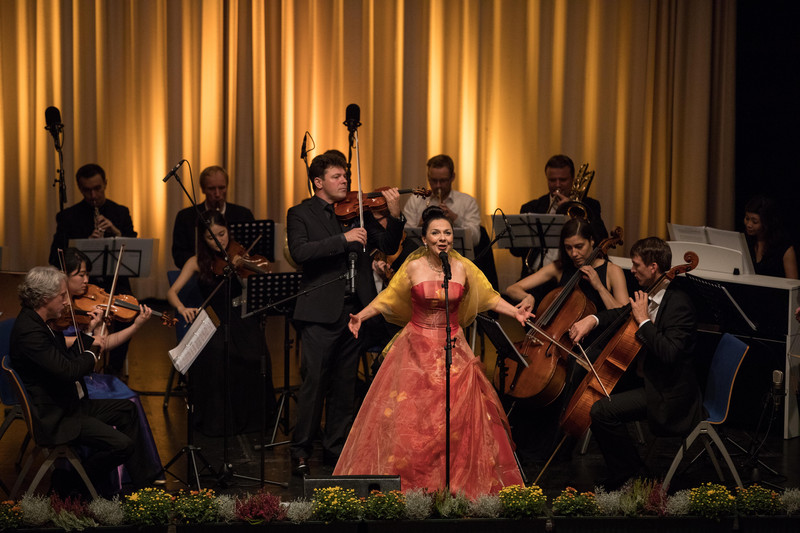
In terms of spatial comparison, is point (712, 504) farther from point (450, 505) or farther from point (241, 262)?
point (241, 262)

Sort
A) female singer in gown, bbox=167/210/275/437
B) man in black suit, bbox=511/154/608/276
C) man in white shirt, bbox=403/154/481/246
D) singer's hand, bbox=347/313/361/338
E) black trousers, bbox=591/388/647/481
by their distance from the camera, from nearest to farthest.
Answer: singer's hand, bbox=347/313/361/338
black trousers, bbox=591/388/647/481
female singer in gown, bbox=167/210/275/437
man in black suit, bbox=511/154/608/276
man in white shirt, bbox=403/154/481/246

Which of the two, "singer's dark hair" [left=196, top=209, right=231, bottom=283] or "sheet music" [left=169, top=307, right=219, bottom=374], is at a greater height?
"singer's dark hair" [left=196, top=209, right=231, bottom=283]

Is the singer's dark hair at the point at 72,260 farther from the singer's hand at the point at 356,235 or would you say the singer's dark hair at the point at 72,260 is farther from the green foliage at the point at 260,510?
the green foliage at the point at 260,510

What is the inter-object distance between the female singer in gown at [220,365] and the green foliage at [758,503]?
2.85 metres

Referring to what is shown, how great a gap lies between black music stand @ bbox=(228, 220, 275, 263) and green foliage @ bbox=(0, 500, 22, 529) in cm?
269

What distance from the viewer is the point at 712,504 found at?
387 cm

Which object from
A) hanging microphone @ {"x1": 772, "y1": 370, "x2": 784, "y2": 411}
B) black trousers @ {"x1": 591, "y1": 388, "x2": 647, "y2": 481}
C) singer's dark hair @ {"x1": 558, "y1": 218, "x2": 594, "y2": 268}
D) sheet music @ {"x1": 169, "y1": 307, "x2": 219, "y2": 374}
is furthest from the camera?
singer's dark hair @ {"x1": 558, "y1": 218, "x2": 594, "y2": 268}

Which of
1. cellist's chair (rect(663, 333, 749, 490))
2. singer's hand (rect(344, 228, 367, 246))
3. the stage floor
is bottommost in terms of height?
the stage floor

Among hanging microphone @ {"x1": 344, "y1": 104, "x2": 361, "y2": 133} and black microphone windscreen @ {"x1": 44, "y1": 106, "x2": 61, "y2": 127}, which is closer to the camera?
hanging microphone @ {"x1": 344, "y1": 104, "x2": 361, "y2": 133}

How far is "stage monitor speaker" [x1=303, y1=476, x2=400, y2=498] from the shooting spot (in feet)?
12.9

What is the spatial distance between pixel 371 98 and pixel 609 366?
20.0ft

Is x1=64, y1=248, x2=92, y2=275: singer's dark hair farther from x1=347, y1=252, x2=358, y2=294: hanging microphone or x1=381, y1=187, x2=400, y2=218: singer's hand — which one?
x1=381, y1=187, x2=400, y2=218: singer's hand

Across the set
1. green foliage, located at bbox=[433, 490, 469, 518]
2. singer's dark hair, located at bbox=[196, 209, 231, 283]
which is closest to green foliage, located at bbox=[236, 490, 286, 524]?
green foliage, located at bbox=[433, 490, 469, 518]

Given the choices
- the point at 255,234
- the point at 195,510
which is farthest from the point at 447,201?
the point at 195,510
